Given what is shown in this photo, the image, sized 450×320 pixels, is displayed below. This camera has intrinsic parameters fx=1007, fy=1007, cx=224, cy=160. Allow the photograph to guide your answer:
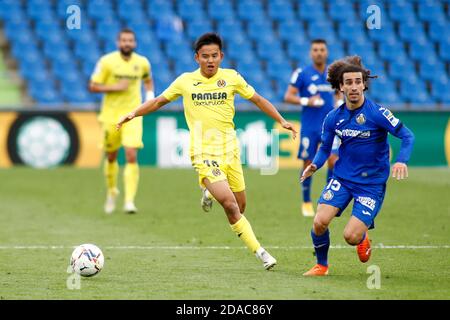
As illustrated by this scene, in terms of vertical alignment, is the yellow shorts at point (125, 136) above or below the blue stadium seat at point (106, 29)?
below

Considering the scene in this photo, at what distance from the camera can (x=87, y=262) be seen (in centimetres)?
830

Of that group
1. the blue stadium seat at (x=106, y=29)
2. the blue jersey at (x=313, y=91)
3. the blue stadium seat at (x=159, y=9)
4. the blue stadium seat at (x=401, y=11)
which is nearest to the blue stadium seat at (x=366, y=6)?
the blue stadium seat at (x=401, y=11)

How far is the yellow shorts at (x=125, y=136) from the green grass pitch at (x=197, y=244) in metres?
0.94

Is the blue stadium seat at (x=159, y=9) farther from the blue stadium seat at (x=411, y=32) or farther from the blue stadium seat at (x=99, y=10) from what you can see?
the blue stadium seat at (x=411, y=32)

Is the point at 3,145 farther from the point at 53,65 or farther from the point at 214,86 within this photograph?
the point at 214,86

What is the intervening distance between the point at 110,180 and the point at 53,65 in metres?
10.9

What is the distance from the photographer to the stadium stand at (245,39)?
80.6 feet

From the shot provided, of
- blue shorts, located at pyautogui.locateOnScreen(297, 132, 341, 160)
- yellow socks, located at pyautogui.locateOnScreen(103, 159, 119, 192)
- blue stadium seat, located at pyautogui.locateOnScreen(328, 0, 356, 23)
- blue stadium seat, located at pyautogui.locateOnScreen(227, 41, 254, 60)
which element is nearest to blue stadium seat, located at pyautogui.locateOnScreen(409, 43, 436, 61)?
blue stadium seat, located at pyautogui.locateOnScreen(328, 0, 356, 23)

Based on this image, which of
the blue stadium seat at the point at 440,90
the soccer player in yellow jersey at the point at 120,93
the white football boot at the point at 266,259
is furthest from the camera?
the blue stadium seat at the point at 440,90

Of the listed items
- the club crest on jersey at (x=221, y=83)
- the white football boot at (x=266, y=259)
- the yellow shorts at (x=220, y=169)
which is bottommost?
the white football boot at (x=266, y=259)

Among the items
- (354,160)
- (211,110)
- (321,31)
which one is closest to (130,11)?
(321,31)
